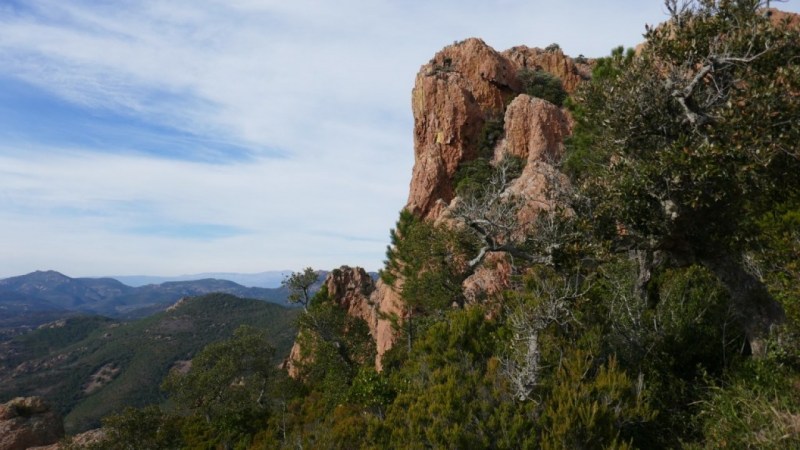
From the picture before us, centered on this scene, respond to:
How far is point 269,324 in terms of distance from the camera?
19188 centimetres

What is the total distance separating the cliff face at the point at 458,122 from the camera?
51.0m

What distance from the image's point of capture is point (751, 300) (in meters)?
10.9

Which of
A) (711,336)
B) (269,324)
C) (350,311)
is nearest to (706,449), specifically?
(711,336)

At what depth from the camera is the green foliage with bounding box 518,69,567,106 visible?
196ft

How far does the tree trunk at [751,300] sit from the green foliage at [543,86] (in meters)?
52.6

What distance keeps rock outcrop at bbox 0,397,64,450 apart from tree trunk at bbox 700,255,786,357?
6284 cm

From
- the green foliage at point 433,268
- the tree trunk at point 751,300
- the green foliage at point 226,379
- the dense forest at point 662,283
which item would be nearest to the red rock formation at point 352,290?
the green foliage at point 226,379

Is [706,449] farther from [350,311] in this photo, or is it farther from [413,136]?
[413,136]

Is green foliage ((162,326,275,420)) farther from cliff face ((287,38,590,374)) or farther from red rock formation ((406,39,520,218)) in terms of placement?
red rock formation ((406,39,520,218))

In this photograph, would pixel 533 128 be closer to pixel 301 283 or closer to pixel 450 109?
pixel 450 109

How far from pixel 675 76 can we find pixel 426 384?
472 inches

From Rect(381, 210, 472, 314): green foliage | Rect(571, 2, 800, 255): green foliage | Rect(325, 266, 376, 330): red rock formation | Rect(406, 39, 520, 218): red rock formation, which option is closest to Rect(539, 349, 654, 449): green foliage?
Rect(571, 2, 800, 255): green foliage

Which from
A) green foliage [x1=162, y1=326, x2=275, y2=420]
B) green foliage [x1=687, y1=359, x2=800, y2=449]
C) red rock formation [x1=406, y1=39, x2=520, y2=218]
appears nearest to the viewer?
green foliage [x1=687, y1=359, x2=800, y2=449]

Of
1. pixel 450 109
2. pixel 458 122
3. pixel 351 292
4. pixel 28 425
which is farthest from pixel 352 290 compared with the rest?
pixel 28 425
